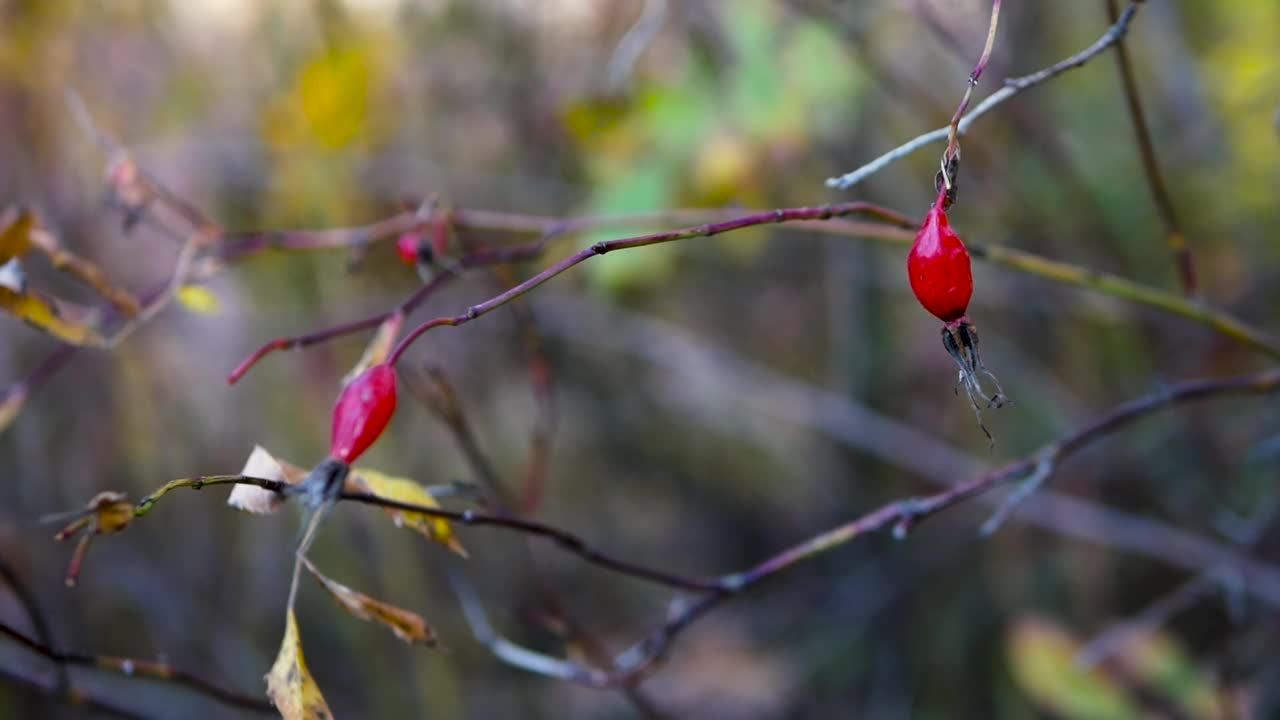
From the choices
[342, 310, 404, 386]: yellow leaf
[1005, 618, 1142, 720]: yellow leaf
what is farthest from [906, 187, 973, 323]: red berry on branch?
[1005, 618, 1142, 720]: yellow leaf

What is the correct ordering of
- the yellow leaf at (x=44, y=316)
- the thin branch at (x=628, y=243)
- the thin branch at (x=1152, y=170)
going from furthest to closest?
the thin branch at (x=1152, y=170)
the yellow leaf at (x=44, y=316)
the thin branch at (x=628, y=243)

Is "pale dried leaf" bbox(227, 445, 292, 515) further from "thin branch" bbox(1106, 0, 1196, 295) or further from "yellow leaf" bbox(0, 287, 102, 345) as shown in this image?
"thin branch" bbox(1106, 0, 1196, 295)

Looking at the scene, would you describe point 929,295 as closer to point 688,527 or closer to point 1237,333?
point 1237,333

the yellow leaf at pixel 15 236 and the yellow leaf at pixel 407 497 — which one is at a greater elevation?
the yellow leaf at pixel 15 236

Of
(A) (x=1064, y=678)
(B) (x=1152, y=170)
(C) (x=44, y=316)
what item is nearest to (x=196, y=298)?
(C) (x=44, y=316)

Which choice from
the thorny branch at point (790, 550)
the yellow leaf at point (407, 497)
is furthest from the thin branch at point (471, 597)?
the yellow leaf at point (407, 497)

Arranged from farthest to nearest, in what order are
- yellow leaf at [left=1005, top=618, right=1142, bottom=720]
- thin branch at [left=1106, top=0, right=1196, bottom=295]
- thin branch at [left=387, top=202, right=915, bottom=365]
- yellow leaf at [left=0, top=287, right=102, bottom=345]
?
yellow leaf at [left=1005, top=618, right=1142, bottom=720], thin branch at [left=1106, top=0, right=1196, bottom=295], yellow leaf at [left=0, top=287, right=102, bottom=345], thin branch at [left=387, top=202, right=915, bottom=365]

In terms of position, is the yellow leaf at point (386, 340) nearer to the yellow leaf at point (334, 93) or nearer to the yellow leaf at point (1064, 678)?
the yellow leaf at point (334, 93)

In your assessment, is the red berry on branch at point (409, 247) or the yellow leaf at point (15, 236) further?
the red berry on branch at point (409, 247)
